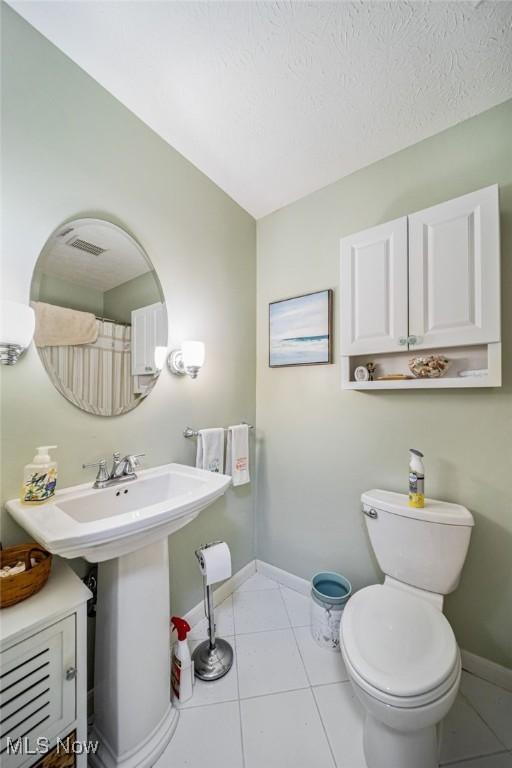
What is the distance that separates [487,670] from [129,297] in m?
2.24

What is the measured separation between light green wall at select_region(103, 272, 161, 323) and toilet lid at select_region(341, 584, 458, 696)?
1.47 m

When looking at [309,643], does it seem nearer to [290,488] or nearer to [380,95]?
[290,488]

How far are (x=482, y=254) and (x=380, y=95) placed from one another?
803mm

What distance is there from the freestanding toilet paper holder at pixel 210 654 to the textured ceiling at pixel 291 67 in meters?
1.99

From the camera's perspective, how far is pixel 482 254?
1097 millimetres

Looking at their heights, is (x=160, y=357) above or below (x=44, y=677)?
above

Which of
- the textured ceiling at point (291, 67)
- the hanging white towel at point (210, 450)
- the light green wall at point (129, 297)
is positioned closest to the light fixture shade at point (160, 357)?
the light green wall at point (129, 297)

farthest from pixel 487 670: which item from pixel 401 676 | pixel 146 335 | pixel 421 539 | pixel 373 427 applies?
pixel 146 335

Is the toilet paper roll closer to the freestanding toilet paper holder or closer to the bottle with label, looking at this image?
the freestanding toilet paper holder

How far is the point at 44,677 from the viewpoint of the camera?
0.71m

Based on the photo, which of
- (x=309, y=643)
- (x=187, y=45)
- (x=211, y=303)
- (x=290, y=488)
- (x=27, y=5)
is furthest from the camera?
(x=290, y=488)

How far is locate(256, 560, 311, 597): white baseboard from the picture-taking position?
1.70 m

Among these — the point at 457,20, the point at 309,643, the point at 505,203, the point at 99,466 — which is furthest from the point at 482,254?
the point at 309,643

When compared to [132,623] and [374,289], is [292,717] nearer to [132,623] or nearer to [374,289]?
[132,623]
